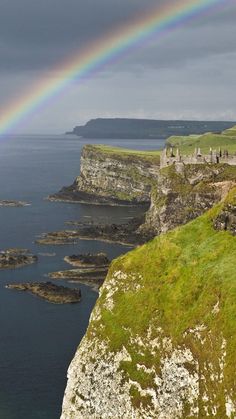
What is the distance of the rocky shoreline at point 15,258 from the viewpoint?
420 feet

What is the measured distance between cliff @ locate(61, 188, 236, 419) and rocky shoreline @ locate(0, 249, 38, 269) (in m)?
85.1

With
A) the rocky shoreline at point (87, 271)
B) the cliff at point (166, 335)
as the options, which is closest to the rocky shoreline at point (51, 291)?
the rocky shoreline at point (87, 271)

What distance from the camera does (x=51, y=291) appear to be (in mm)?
106625

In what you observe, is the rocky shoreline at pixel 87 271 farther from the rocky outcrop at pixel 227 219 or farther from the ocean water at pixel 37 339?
the rocky outcrop at pixel 227 219

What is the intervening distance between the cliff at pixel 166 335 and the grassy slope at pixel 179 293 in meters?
0.07

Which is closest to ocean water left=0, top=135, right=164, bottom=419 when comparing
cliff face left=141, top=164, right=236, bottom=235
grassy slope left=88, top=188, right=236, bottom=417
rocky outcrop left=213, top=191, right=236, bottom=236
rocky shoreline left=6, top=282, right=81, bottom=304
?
rocky shoreline left=6, top=282, right=81, bottom=304

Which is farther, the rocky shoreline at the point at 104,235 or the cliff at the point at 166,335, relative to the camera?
the rocky shoreline at the point at 104,235

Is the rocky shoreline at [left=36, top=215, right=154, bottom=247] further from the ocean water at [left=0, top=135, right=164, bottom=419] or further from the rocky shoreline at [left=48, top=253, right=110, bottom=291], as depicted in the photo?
the rocky shoreline at [left=48, top=253, right=110, bottom=291]

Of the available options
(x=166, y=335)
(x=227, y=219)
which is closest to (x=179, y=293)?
(x=166, y=335)

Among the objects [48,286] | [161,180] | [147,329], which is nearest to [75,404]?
[147,329]

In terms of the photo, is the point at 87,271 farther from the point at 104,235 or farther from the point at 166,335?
the point at 166,335

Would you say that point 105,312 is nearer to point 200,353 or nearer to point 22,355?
point 200,353

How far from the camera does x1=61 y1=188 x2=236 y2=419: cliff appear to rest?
35844mm

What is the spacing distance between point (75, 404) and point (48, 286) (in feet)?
222
